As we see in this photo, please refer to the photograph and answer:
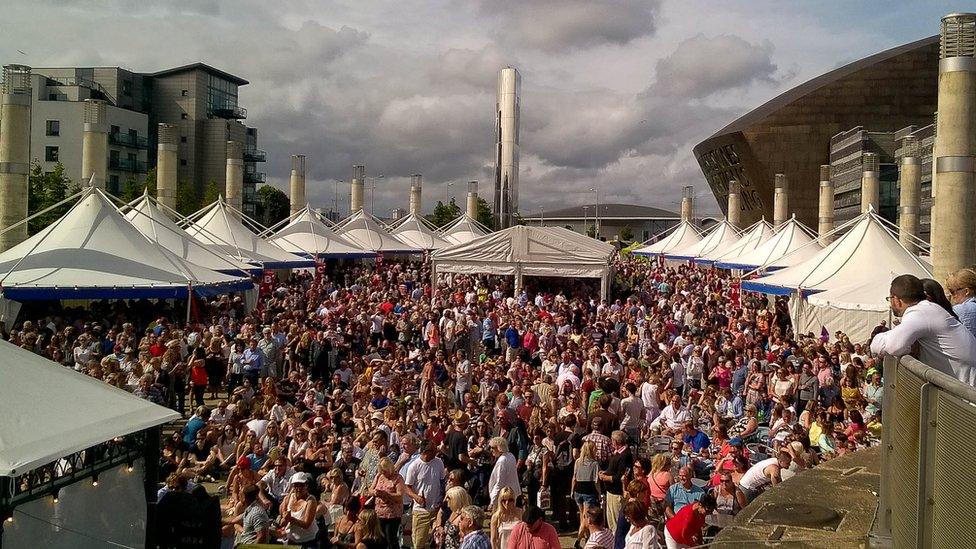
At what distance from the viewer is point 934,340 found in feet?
11.8

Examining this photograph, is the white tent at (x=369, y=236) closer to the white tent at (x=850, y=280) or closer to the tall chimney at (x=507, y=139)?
the tall chimney at (x=507, y=139)

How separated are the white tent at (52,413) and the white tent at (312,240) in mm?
25424

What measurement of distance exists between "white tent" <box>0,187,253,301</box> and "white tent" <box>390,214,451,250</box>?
21.8m

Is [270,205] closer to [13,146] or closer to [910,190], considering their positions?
[13,146]

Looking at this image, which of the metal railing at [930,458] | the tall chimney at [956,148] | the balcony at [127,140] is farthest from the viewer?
the balcony at [127,140]

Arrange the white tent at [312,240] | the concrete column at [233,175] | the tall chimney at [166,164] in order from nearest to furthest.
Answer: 1. the tall chimney at [166,164]
2. the white tent at [312,240]
3. the concrete column at [233,175]

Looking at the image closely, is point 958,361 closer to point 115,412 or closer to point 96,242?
point 115,412

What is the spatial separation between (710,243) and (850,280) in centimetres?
2274

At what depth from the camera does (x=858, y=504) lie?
4.63 metres

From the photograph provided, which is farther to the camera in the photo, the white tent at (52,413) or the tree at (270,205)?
the tree at (270,205)

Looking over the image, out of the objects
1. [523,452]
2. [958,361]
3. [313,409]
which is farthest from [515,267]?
[958,361]

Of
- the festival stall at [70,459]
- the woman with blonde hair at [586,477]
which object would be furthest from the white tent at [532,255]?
the festival stall at [70,459]

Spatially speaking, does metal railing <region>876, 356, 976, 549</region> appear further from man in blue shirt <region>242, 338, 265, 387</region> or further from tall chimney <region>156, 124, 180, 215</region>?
tall chimney <region>156, 124, 180, 215</region>

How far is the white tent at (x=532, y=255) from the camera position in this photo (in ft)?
81.8
